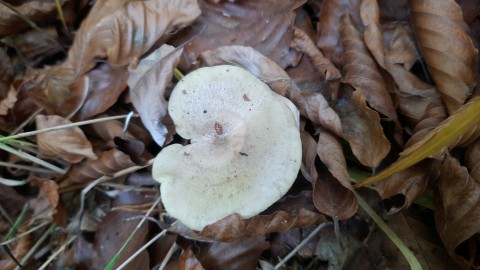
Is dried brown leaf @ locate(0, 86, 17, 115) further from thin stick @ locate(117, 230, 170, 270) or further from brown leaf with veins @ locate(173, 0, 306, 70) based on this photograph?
thin stick @ locate(117, 230, 170, 270)

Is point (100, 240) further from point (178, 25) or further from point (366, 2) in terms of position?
point (366, 2)

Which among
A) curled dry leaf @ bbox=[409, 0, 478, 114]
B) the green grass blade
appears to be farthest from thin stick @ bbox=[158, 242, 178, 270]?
curled dry leaf @ bbox=[409, 0, 478, 114]

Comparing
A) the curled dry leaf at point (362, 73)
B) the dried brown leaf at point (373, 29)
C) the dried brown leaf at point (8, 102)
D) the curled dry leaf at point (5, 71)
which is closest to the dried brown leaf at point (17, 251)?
the dried brown leaf at point (8, 102)

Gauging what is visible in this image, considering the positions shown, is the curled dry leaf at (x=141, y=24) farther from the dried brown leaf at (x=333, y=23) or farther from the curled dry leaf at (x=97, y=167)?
the dried brown leaf at (x=333, y=23)

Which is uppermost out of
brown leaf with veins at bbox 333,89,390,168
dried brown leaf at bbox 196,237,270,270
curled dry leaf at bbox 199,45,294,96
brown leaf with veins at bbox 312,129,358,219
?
curled dry leaf at bbox 199,45,294,96

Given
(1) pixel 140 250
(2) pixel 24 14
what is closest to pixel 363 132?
(1) pixel 140 250
